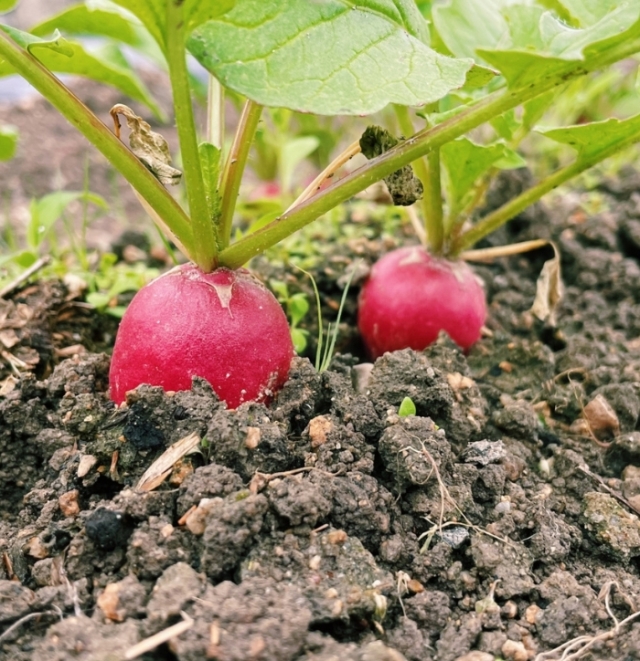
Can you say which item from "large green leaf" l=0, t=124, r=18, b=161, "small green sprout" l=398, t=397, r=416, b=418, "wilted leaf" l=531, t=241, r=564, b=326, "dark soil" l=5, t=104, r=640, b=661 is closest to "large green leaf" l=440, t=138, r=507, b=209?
"wilted leaf" l=531, t=241, r=564, b=326

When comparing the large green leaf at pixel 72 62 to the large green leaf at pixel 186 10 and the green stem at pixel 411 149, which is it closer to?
the large green leaf at pixel 186 10

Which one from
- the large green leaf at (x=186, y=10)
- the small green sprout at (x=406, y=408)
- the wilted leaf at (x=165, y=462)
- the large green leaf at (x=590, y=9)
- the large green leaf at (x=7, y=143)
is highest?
the large green leaf at (x=186, y=10)

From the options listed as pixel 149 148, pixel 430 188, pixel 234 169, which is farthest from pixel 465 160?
pixel 149 148

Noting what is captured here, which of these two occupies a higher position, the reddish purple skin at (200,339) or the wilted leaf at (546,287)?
the reddish purple skin at (200,339)

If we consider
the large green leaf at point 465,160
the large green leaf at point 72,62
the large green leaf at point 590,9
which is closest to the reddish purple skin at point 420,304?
the large green leaf at point 465,160

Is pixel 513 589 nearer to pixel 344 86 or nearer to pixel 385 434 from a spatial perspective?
pixel 385 434

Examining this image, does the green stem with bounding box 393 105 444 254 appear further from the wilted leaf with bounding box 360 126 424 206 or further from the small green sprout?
the small green sprout
